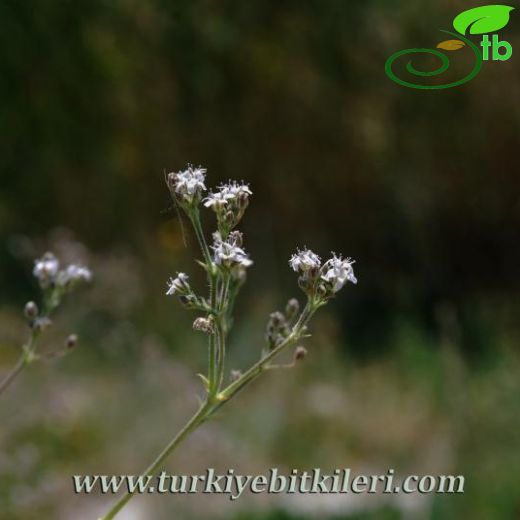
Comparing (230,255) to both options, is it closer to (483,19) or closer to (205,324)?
(205,324)

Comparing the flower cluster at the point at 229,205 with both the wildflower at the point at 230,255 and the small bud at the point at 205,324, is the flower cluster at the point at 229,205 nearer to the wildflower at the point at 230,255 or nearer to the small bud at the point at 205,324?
the wildflower at the point at 230,255

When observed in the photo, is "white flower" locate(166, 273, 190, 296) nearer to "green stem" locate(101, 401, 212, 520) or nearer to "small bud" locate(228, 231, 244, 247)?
"small bud" locate(228, 231, 244, 247)

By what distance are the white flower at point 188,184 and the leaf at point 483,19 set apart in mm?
2739

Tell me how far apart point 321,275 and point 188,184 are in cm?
32

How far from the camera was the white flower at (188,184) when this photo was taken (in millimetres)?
1862

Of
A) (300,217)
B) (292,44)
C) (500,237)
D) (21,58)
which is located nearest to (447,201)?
(500,237)

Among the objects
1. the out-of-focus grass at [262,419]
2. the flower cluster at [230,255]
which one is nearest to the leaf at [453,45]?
the out-of-focus grass at [262,419]

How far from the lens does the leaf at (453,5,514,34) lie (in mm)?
4551

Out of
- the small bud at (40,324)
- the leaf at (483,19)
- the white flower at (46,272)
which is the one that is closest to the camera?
the small bud at (40,324)

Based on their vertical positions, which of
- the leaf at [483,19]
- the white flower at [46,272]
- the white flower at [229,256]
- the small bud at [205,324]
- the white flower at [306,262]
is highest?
the leaf at [483,19]

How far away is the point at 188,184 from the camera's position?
1.87m

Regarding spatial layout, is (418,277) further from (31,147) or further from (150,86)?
(31,147)

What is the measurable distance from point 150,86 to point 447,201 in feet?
10.2

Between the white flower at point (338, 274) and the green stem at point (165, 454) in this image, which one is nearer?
the green stem at point (165, 454)
